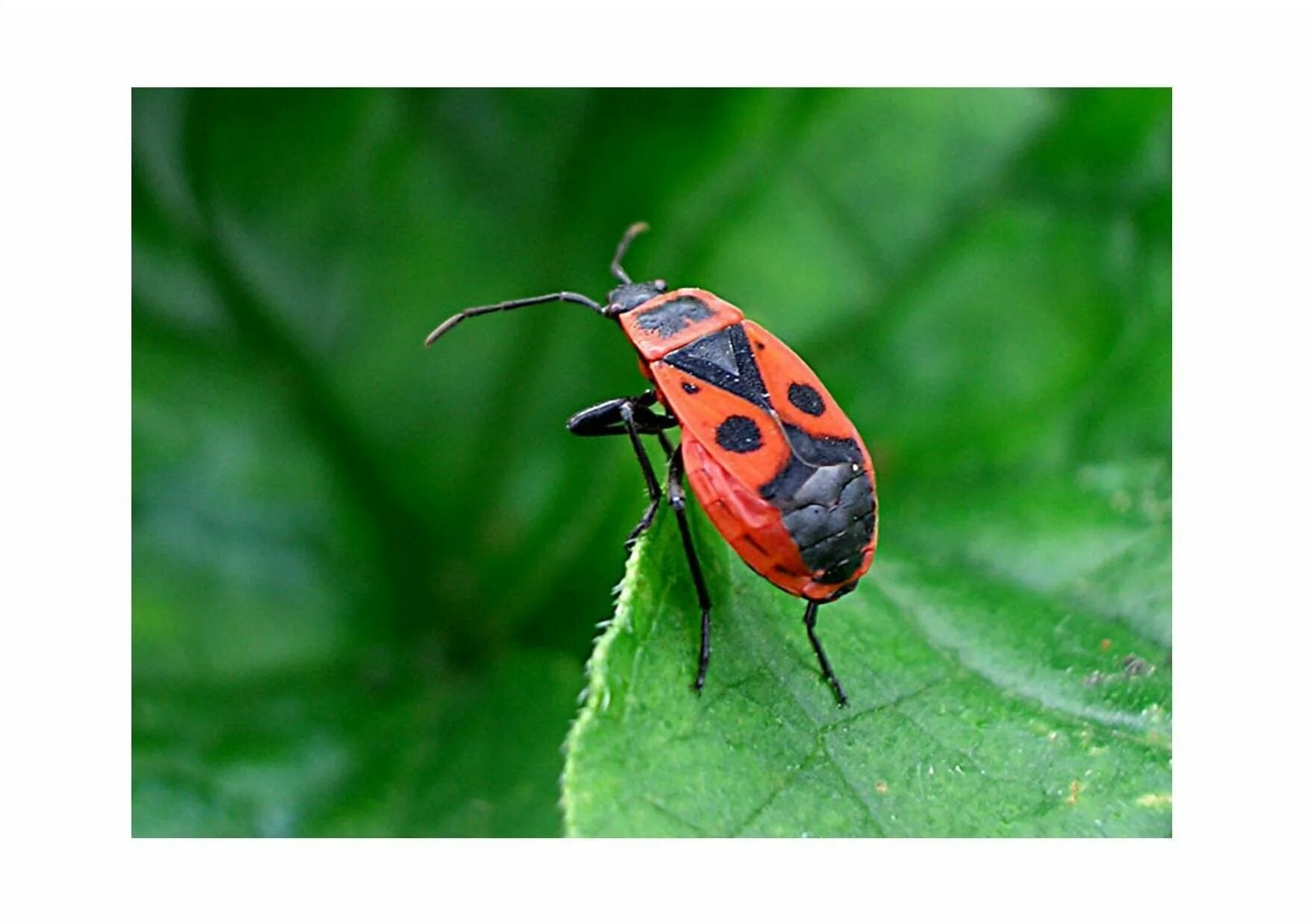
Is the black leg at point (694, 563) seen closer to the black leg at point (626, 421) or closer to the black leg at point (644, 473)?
the black leg at point (644, 473)

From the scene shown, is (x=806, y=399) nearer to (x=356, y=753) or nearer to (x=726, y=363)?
(x=726, y=363)

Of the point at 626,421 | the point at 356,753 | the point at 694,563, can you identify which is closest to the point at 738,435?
the point at 694,563

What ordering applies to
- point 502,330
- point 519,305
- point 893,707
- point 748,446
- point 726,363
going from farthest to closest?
1. point 502,330
2. point 519,305
3. point 726,363
4. point 748,446
5. point 893,707

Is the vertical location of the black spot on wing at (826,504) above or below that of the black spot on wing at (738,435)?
below

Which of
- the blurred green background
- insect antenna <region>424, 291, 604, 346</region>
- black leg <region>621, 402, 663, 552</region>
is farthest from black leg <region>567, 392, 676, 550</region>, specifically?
the blurred green background

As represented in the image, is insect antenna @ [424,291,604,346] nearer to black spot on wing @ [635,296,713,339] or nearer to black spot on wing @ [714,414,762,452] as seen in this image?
black spot on wing @ [635,296,713,339]

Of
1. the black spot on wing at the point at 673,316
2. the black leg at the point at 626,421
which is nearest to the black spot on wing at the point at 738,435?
the black leg at the point at 626,421
